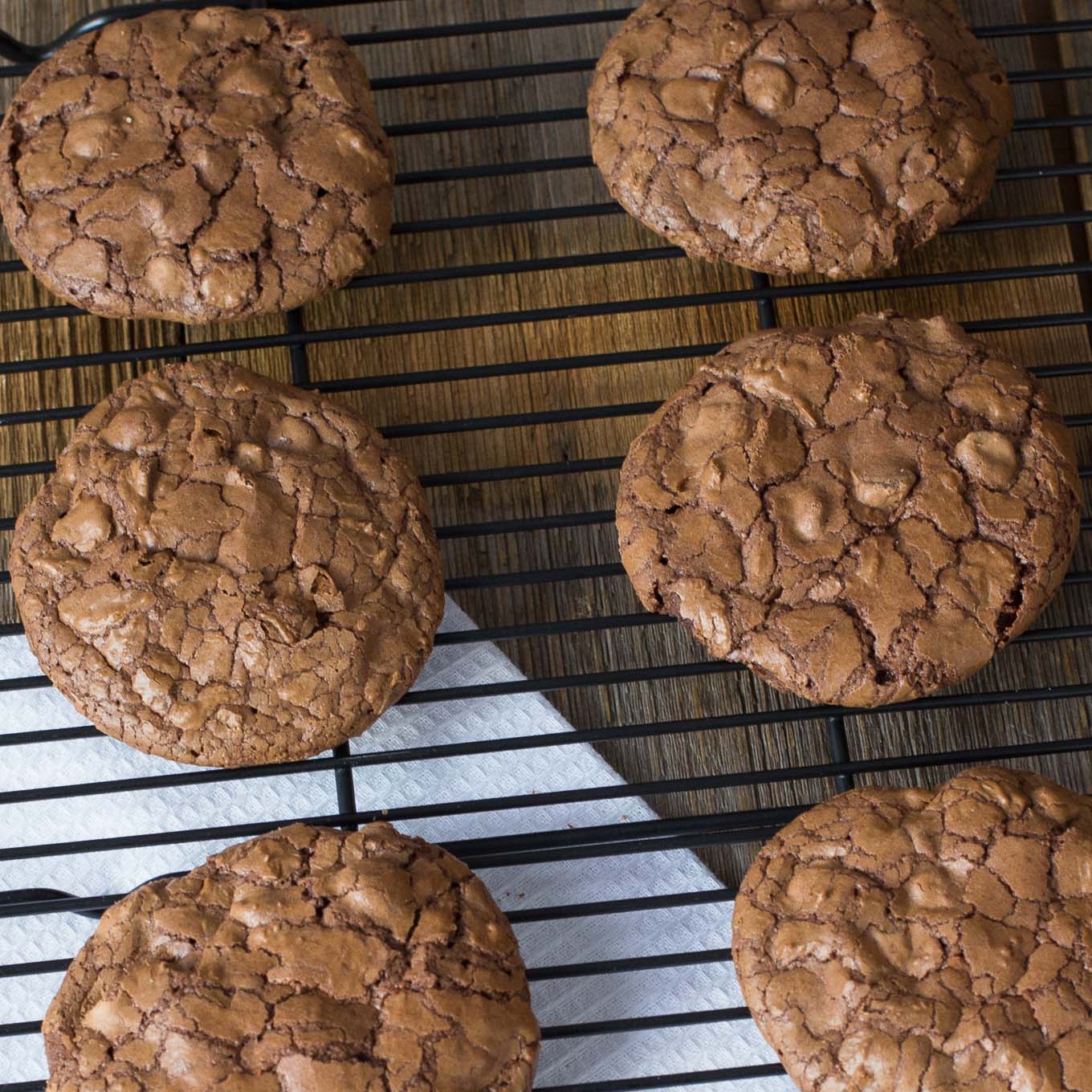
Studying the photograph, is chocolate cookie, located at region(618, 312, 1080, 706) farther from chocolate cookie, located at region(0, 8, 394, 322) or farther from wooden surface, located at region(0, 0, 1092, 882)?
chocolate cookie, located at region(0, 8, 394, 322)

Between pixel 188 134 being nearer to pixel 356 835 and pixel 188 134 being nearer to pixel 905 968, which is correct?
pixel 356 835

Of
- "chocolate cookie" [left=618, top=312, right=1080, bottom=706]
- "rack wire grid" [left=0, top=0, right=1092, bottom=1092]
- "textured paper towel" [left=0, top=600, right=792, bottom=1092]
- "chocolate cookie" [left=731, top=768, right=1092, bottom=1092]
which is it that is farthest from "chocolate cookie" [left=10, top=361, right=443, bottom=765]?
"chocolate cookie" [left=731, top=768, right=1092, bottom=1092]

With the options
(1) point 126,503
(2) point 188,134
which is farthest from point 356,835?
(2) point 188,134

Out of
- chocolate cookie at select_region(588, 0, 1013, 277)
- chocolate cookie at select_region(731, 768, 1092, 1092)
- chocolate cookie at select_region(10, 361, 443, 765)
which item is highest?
chocolate cookie at select_region(588, 0, 1013, 277)

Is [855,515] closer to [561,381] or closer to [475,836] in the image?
[561,381]

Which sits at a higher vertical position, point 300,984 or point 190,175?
point 190,175

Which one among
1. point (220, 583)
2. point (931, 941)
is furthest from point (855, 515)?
point (220, 583)
